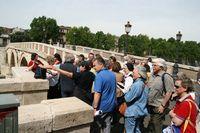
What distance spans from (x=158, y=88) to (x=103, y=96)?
127 cm

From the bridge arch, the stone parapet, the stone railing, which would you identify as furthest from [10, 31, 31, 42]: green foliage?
the stone parapet

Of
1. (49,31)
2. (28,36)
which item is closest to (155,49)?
(49,31)

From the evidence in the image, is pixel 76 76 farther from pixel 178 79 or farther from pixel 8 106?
pixel 8 106

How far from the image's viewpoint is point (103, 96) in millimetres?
5336

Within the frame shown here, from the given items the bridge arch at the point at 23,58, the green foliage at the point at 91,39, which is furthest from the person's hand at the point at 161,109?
the green foliage at the point at 91,39

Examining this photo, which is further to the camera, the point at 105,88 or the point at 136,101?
the point at 136,101

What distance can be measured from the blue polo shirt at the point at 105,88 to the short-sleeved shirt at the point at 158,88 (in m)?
0.98

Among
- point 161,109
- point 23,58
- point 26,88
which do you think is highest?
point 26,88

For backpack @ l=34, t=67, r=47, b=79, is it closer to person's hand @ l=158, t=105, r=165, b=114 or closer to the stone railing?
the stone railing

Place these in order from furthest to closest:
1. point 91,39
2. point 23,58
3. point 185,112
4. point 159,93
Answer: point 91,39
point 23,58
point 159,93
point 185,112

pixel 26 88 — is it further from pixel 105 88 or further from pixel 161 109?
pixel 161 109

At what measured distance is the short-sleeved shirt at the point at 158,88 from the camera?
6086 millimetres

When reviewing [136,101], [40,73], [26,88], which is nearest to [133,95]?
[136,101]

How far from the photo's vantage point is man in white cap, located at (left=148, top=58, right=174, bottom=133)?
606 centimetres
